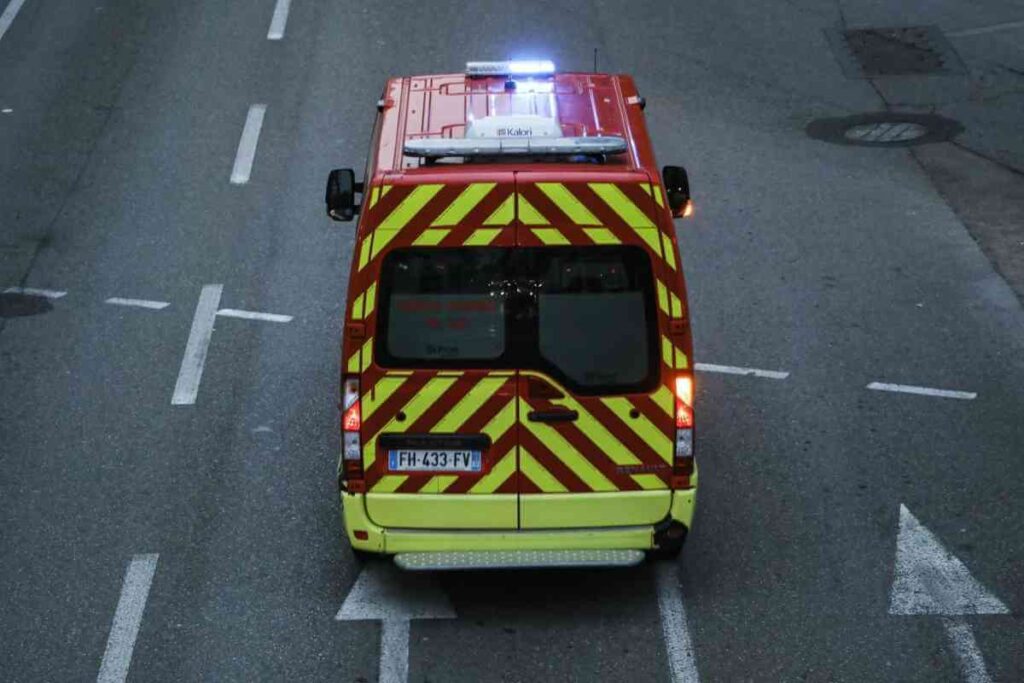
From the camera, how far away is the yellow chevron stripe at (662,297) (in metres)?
8.90

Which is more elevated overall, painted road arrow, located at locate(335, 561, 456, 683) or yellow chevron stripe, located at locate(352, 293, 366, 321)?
yellow chevron stripe, located at locate(352, 293, 366, 321)

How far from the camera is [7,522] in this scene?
10594 millimetres

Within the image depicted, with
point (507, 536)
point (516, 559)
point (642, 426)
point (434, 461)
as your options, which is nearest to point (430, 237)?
point (434, 461)

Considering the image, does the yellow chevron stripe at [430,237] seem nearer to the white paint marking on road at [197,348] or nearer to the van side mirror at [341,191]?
the van side mirror at [341,191]

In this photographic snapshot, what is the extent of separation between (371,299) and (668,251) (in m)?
1.55

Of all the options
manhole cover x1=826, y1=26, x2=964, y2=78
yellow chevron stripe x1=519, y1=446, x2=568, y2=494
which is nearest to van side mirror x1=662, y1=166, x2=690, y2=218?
yellow chevron stripe x1=519, y1=446, x2=568, y2=494

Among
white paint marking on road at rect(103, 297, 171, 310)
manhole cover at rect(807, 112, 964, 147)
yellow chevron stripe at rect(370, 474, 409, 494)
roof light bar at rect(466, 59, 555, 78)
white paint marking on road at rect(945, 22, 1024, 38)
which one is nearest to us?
yellow chevron stripe at rect(370, 474, 409, 494)

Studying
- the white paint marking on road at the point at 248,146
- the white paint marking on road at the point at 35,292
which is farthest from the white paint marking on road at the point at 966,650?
the white paint marking on road at the point at 248,146

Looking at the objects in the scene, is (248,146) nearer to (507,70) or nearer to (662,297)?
(507,70)

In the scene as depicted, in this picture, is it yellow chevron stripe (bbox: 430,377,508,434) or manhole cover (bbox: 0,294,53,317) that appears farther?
manhole cover (bbox: 0,294,53,317)

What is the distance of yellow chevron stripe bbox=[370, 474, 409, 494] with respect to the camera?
9094mm

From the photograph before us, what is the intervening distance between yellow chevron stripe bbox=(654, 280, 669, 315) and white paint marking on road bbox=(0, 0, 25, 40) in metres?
14.3

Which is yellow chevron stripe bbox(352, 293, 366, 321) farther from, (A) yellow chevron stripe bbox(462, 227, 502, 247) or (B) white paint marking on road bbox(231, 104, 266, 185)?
(B) white paint marking on road bbox(231, 104, 266, 185)

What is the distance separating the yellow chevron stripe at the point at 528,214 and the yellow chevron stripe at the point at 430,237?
0.38 m
